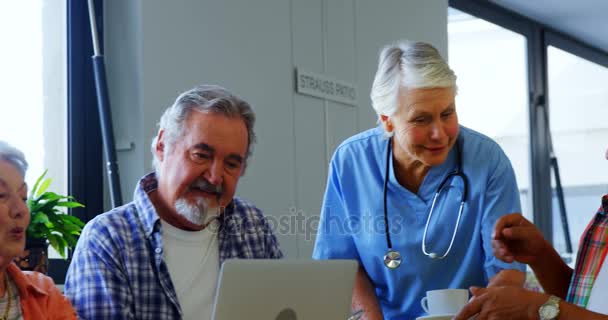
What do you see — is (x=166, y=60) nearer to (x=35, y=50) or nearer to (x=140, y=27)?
(x=140, y=27)

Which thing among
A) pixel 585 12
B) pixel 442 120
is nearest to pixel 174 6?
pixel 442 120

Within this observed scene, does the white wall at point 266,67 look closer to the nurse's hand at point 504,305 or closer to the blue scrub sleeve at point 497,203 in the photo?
the blue scrub sleeve at point 497,203

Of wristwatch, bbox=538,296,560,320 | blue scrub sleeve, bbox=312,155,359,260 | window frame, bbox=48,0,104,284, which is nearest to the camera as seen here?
wristwatch, bbox=538,296,560,320

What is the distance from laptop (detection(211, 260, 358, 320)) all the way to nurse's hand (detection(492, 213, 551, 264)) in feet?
1.38

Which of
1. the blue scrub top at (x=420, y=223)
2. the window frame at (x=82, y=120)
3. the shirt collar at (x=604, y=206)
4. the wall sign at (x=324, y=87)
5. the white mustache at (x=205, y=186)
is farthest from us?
the wall sign at (x=324, y=87)

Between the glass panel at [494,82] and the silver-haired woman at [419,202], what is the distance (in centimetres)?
290

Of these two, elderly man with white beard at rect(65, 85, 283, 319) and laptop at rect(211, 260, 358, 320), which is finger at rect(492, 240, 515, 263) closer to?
laptop at rect(211, 260, 358, 320)

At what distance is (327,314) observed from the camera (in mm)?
1683

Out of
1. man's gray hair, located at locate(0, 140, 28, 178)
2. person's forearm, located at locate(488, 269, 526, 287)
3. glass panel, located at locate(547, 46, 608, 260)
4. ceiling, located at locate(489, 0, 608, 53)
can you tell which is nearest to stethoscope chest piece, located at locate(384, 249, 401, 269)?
person's forearm, located at locate(488, 269, 526, 287)

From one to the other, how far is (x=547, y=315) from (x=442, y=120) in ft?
2.38

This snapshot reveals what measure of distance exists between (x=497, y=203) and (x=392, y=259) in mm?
303

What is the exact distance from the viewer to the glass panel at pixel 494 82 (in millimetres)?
5520

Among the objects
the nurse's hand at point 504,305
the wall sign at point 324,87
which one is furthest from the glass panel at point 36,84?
the nurse's hand at point 504,305

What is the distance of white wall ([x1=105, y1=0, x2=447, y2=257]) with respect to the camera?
3162 millimetres
